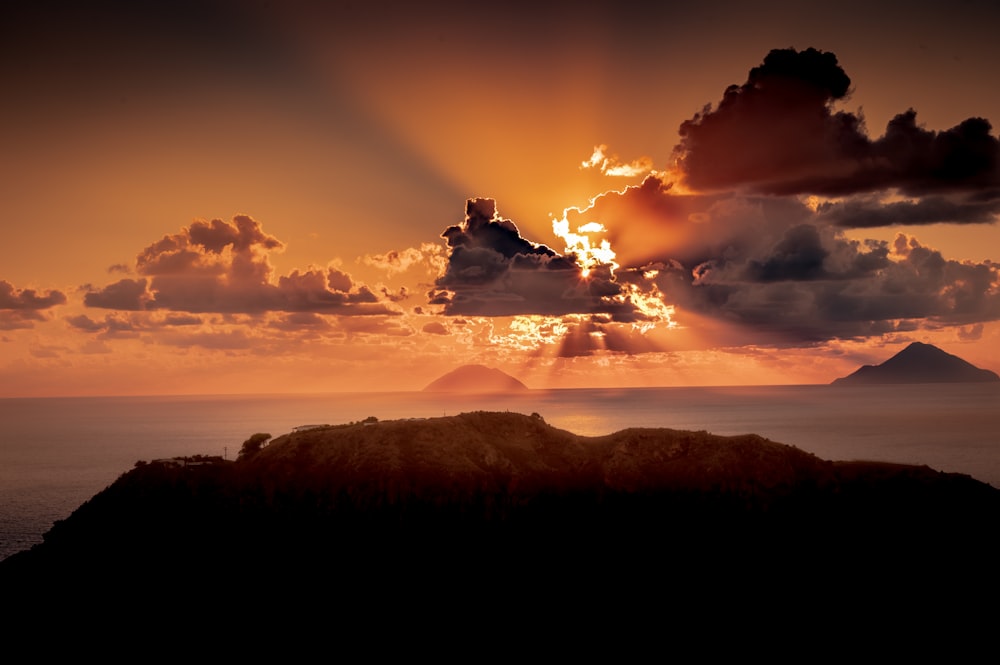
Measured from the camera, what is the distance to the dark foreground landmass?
68.8m

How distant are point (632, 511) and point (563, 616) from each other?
46.6 feet

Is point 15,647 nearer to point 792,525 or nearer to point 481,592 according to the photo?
point 481,592

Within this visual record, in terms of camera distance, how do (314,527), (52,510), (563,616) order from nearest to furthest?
(563,616) → (314,527) → (52,510)

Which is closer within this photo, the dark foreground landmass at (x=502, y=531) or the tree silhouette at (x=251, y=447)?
the dark foreground landmass at (x=502, y=531)

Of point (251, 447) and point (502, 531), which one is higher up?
point (251, 447)

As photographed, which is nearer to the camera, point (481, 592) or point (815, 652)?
point (815, 652)

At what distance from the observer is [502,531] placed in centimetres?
7338

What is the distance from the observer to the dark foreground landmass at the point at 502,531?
6881cm

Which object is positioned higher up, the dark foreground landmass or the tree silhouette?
the tree silhouette

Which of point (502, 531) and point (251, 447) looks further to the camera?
point (251, 447)

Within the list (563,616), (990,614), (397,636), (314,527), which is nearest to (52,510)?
(314,527)

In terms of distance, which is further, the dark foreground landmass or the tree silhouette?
the tree silhouette

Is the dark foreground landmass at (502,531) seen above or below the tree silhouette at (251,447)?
below

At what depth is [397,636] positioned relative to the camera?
63688 mm
